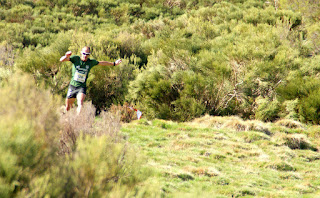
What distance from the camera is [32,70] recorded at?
522 inches

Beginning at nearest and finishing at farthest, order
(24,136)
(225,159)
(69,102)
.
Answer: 1. (24,136)
2. (69,102)
3. (225,159)

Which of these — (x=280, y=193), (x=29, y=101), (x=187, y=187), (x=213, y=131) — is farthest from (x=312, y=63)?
(x=29, y=101)

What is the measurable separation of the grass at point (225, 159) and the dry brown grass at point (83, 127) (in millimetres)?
748

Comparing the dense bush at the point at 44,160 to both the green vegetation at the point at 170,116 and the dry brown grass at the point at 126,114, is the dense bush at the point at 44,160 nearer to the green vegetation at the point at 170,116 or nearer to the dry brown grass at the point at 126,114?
the green vegetation at the point at 170,116

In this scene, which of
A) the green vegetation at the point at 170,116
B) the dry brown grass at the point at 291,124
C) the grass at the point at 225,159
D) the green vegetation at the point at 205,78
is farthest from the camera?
the green vegetation at the point at 205,78

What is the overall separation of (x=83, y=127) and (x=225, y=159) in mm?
4124

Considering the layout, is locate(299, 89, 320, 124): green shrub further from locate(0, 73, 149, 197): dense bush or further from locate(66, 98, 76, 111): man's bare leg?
locate(0, 73, 149, 197): dense bush

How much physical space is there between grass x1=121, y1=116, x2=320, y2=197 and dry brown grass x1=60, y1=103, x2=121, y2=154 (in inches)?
29.5

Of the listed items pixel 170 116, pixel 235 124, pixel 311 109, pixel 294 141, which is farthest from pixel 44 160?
pixel 311 109

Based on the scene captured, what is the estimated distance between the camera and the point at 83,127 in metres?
4.50

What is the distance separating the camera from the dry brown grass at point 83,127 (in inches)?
163

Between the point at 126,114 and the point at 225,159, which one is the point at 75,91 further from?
the point at 126,114

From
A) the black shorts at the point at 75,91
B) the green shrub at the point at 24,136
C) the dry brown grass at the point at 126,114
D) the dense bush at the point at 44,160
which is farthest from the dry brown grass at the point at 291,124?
the green shrub at the point at 24,136

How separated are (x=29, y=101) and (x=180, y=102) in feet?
31.6
